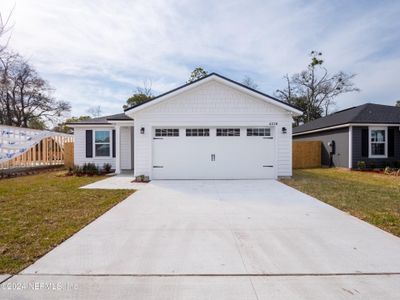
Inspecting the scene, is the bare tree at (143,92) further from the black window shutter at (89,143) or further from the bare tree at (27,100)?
the black window shutter at (89,143)

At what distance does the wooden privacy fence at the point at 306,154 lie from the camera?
16500mm

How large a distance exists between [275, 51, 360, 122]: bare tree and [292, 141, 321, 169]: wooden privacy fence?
693 inches

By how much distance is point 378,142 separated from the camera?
1400 cm

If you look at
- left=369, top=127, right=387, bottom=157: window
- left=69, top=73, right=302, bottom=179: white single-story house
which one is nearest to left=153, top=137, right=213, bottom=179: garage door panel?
left=69, top=73, right=302, bottom=179: white single-story house

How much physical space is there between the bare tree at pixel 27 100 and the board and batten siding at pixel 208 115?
24.6 metres

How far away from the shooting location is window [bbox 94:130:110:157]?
13.8 m

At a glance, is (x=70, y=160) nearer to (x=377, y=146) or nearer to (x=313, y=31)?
(x=313, y=31)

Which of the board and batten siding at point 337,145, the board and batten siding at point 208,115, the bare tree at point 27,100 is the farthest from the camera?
the bare tree at point 27,100

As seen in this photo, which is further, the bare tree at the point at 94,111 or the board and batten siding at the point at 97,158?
the bare tree at the point at 94,111

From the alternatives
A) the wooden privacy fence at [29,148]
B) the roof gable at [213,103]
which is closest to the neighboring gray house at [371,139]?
the roof gable at [213,103]

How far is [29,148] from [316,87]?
32.6m

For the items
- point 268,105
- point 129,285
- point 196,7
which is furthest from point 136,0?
point 129,285

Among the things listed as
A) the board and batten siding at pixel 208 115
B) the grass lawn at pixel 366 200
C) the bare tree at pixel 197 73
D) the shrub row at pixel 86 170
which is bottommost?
the grass lawn at pixel 366 200

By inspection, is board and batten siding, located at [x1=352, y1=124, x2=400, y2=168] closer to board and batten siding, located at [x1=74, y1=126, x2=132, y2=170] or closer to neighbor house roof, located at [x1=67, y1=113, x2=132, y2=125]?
neighbor house roof, located at [x1=67, y1=113, x2=132, y2=125]
